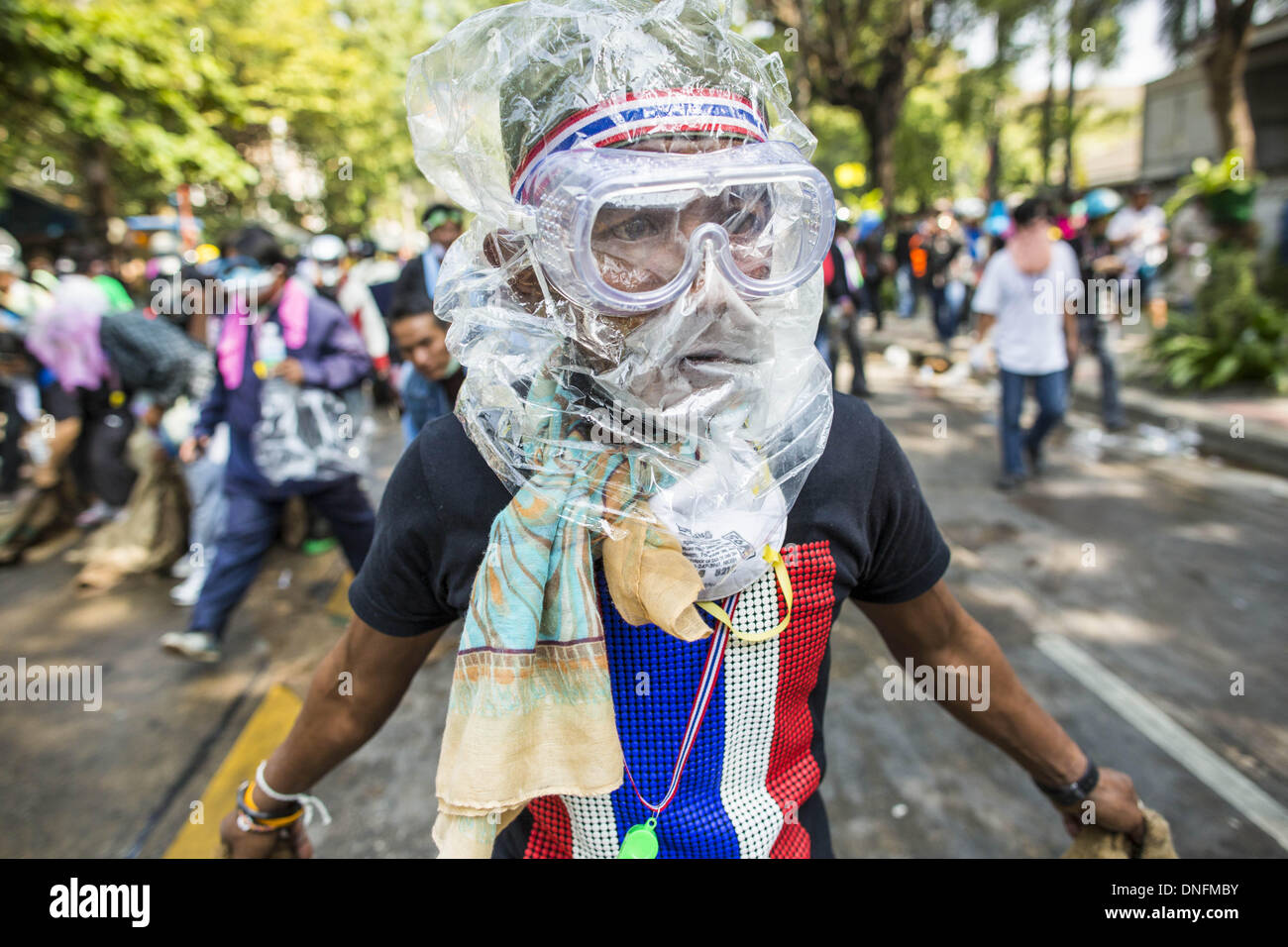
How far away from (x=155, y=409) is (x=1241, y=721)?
6025 millimetres

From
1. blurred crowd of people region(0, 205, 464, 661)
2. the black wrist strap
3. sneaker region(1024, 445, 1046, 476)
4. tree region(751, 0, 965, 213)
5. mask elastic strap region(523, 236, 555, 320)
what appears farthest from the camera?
tree region(751, 0, 965, 213)

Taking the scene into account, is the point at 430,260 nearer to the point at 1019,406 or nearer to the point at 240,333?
the point at 240,333

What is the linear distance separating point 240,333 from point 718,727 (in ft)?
11.2

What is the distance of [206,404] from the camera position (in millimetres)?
3879

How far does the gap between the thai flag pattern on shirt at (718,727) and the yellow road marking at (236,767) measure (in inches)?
74.7

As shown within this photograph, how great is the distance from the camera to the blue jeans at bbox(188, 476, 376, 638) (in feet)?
12.0

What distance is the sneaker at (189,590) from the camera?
4.64 m

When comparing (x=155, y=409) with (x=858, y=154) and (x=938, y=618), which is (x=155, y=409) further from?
(x=858, y=154)

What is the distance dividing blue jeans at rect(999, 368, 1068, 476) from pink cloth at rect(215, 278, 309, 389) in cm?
457

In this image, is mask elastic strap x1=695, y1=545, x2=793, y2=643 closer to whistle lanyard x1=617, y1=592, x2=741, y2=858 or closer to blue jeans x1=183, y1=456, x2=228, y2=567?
whistle lanyard x1=617, y1=592, x2=741, y2=858

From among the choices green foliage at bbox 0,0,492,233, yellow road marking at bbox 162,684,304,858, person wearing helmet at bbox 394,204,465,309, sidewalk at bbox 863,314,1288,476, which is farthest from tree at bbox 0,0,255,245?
sidewalk at bbox 863,314,1288,476

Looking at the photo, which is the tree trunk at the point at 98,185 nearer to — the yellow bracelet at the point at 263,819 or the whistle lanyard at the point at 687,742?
the yellow bracelet at the point at 263,819

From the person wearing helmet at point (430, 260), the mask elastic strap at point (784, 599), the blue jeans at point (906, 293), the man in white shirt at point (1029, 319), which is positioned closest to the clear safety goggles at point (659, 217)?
the mask elastic strap at point (784, 599)
